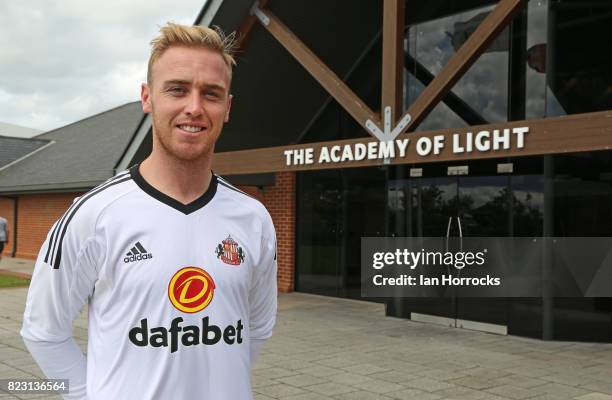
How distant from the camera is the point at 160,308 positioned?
1872mm

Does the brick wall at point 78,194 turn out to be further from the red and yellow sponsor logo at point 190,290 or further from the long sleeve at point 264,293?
the red and yellow sponsor logo at point 190,290

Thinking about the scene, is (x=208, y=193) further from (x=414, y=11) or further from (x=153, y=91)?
(x=414, y=11)

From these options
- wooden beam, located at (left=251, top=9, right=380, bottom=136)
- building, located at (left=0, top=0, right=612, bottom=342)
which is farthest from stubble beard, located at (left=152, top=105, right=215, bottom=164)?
wooden beam, located at (left=251, top=9, right=380, bottom=136)

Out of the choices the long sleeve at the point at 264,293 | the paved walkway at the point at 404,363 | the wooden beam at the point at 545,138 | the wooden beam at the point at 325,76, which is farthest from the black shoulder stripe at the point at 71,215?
the wooden beam at the point at 325,76

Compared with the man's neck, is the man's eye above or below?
above

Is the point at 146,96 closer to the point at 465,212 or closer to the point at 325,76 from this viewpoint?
the point at 325,76

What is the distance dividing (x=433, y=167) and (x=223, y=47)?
8662 mm

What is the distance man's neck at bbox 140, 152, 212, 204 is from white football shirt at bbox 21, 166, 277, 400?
0.03 metres

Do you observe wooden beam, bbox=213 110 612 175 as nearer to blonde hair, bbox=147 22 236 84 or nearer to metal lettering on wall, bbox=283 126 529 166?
metal lettering on wall, bbox=283 126 529 166

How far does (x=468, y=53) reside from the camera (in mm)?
6711

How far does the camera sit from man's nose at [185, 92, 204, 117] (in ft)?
6.14

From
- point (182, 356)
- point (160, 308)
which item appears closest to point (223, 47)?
point (160, 308)

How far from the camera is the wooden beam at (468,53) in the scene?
655cm

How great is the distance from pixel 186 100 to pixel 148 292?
1.89ft
